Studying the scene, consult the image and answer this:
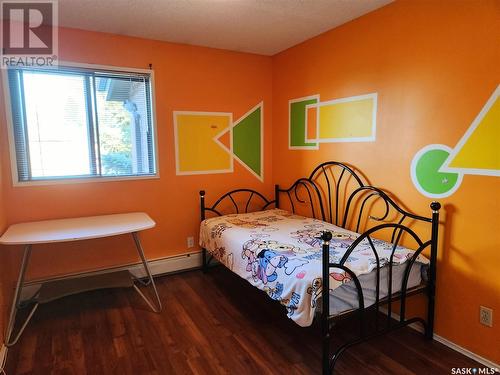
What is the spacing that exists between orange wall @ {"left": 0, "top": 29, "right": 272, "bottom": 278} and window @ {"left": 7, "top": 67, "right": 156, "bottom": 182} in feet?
0.34

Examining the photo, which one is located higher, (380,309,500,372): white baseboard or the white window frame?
the white window frame

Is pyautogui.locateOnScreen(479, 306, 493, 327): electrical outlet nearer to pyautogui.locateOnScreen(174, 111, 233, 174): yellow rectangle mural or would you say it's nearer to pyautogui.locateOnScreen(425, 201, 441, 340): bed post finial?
pyautogui.locateOnScreen(425, 201, 441, 340): bed post finial

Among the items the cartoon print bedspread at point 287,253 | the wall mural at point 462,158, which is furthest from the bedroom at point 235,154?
the cartoon print bedspread at point 287,253

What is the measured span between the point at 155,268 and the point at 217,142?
1.43 meters

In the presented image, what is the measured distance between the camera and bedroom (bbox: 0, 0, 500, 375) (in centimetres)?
192

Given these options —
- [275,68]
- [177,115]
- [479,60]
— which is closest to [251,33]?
[275,68]

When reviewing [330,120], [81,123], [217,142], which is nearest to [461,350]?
[330,120]

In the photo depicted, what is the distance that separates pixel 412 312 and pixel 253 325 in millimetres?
1138

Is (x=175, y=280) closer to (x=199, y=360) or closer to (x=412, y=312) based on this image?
(x=199, y=360)

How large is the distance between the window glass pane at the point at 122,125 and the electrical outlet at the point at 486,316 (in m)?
→ 2.81

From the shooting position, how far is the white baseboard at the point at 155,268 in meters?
2.70

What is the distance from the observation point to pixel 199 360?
1.98 m

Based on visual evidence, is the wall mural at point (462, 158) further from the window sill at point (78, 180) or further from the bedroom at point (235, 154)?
the window sill at point (78, 180)

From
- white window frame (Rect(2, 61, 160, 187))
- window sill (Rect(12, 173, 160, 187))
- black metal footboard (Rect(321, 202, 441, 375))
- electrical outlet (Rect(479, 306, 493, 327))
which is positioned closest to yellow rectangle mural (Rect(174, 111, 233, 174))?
white window frame (Rect(2, 61, 160, 187))
